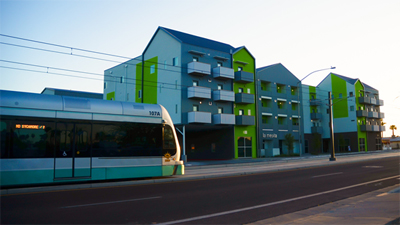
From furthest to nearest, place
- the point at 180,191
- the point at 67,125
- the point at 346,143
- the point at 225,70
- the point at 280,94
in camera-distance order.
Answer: the point at 346,143 → the point at 280,94 → the point at 225,70 → the point at 67,125 → the point at 180,191

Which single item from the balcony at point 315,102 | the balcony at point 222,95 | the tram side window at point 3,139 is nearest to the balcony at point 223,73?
the balcony at point 222,95

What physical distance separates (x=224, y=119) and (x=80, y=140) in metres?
27.6

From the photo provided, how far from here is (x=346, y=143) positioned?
212ft

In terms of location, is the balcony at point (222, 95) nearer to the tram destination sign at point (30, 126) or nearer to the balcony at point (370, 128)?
the tram destination sign at point (30, 126)

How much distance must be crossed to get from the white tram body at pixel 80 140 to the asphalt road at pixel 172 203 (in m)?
1.31

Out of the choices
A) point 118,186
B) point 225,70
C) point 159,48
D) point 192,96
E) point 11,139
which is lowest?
point 118,186

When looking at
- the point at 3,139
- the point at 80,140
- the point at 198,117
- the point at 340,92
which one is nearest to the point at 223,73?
the point at 198,117

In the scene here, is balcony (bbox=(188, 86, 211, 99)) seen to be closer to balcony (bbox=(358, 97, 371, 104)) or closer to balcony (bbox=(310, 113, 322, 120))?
balcony (bbox=(310, 113, 322, 120))

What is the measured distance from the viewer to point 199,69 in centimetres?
3775

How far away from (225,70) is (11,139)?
31.6 meters

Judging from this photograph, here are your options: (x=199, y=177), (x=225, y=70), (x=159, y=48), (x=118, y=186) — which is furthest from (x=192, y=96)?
(x=118, y=186)

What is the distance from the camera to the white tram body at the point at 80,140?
450 inches

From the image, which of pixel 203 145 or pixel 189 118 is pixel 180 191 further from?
pixel 203 145

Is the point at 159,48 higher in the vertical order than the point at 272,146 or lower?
higher
